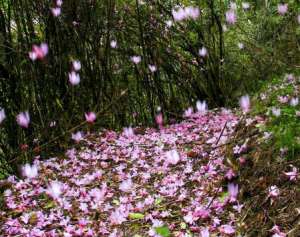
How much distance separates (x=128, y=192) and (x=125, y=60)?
3.56 meters

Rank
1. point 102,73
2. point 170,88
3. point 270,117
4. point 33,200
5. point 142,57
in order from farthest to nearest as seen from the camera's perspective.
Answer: point 170,88 → point 142,57 → point 102,73 → point 33,200 → point 270,117

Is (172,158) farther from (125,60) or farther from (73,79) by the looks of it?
(125,60)

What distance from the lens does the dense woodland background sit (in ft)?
18.2

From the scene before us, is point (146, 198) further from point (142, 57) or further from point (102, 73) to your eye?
point (142, 57)

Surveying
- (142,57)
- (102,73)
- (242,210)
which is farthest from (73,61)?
(242,210)

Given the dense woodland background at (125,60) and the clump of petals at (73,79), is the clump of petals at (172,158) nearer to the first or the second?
the dense woodland background at (125,60)

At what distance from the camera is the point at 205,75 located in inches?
332

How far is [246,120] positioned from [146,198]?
1.30 meters

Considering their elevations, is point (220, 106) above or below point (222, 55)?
below

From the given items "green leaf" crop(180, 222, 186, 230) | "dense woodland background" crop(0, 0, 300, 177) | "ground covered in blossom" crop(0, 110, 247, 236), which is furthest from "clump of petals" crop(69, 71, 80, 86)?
"green leaf" crop(180, 222, 186, 230)

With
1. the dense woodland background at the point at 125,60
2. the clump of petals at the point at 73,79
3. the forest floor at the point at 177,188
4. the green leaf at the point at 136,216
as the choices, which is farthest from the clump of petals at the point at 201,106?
the green leaf at the point at 136,216

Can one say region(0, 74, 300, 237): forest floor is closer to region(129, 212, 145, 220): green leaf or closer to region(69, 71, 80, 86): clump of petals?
region(129, 212, 145, 220): green leaf

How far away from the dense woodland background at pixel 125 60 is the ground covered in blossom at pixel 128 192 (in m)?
0.47

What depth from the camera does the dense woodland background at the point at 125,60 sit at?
5551mm
